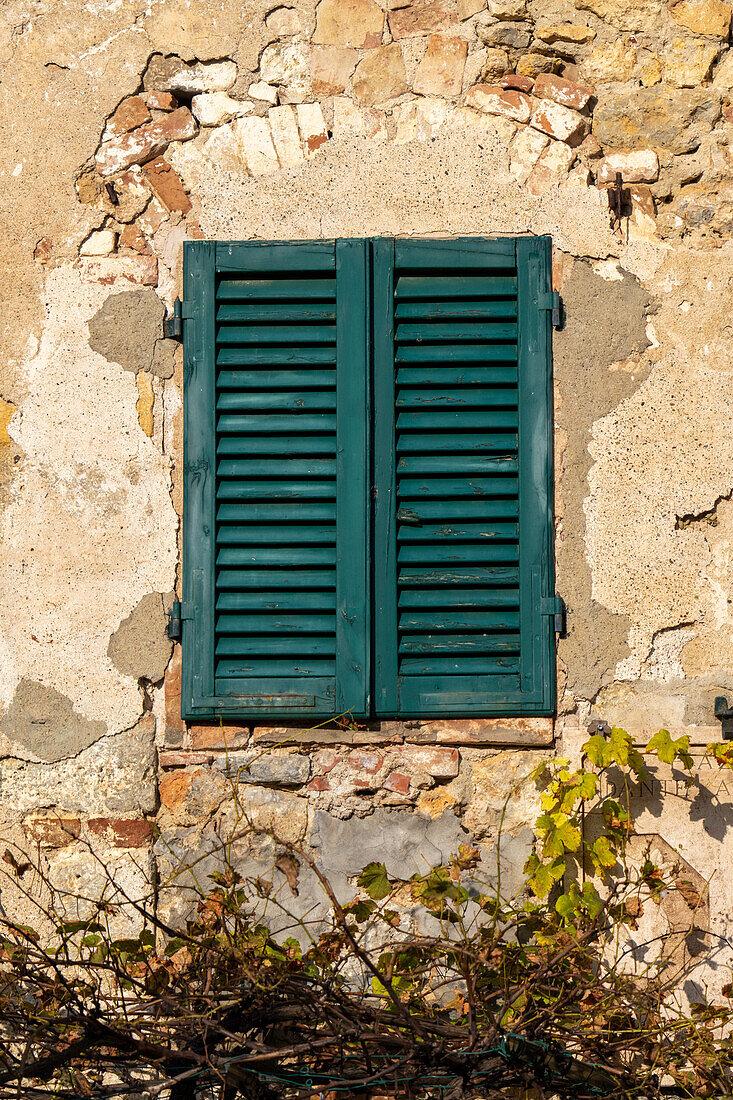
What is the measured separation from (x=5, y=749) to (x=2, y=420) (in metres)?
1.00

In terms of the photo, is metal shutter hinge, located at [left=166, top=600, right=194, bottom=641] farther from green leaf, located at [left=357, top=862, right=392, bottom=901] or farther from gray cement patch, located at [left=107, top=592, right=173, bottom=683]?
green leaf, located at [left=357, top=862, right=392, bottom=901]

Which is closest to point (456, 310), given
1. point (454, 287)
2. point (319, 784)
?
point (454, 287)

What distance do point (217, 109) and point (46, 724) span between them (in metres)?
1.99

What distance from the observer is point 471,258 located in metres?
3.02

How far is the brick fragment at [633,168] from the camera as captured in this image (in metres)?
3.12

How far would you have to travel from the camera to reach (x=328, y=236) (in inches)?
121

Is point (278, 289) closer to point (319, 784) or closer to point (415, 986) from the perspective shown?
point (319, 784)

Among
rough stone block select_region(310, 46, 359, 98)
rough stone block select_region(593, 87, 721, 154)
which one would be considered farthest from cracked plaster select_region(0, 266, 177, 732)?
rough stone block select_region(593, 87, 721, 154)

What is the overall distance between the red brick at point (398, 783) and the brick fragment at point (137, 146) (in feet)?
6.77

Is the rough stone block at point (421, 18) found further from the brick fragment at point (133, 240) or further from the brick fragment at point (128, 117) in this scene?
the brick fragment at point (133, 240)

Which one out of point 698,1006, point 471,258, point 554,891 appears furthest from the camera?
point 471,258

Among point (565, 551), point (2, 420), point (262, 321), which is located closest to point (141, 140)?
point (262, 321)

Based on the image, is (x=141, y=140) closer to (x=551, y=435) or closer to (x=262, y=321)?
(x=262, y=321)

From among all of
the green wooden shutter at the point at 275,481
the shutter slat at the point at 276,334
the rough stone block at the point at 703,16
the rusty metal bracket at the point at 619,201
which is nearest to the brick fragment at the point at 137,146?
the green wooden shutter at the point at 275,481
